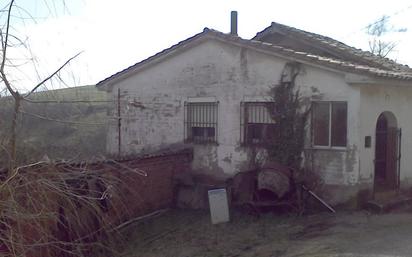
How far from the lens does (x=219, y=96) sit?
14570 millimetres

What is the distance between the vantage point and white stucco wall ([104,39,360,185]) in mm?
12523

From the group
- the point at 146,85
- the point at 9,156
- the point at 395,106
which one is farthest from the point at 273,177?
the point at 9,156

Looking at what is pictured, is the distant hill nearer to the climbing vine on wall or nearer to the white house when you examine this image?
the white house

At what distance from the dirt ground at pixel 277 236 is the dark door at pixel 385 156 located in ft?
4.76

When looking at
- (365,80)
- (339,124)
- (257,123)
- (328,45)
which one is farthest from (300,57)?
(328,45)

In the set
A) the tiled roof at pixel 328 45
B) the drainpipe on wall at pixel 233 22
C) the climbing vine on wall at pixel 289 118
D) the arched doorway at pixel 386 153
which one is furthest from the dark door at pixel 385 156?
the drainpipe on wall at pixel 233 22

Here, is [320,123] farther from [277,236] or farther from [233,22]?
[233,22]

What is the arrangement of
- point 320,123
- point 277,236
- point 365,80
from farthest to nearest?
point 320,123, point 365,80, point 277,236

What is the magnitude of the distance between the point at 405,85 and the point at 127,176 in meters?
7.57

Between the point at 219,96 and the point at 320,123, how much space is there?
3.10 m

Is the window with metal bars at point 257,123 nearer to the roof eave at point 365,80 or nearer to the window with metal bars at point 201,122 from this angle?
the window with metal bars at point 201,122

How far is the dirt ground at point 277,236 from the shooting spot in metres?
9.34

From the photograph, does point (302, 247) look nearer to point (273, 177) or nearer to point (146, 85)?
point (273, 177)

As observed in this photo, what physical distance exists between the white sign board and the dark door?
4.19 metres
